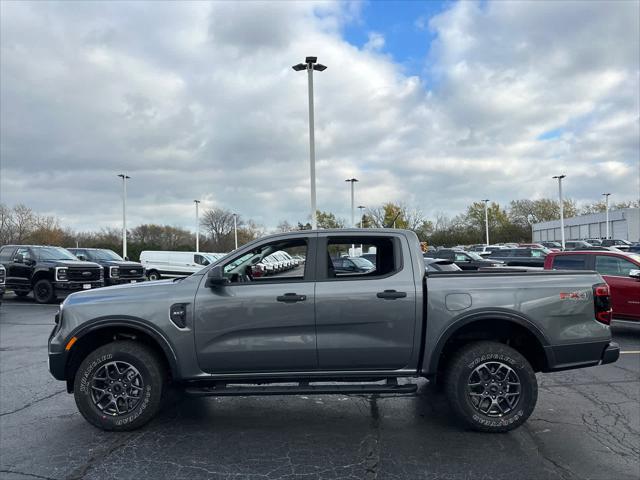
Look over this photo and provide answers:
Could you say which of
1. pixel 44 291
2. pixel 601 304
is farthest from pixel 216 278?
pixel 44 291

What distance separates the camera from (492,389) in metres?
4.44

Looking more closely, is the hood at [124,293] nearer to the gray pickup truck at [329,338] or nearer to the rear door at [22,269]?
the gray pickup truck at [329,338]

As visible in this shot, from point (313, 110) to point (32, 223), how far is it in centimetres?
5522

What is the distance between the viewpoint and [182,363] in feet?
14.8

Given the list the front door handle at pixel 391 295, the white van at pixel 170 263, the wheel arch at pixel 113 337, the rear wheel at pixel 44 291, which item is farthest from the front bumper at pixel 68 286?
the front door handle at pixel 391 295

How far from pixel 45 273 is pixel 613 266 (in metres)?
16.6

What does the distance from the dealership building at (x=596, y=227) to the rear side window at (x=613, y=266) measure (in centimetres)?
7062

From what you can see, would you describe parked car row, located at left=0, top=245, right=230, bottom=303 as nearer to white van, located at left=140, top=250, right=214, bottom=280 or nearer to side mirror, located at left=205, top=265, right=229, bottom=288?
white van, located at left=140, top=250, right=214, bottom=280

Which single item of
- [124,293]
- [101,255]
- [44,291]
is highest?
[101,255]

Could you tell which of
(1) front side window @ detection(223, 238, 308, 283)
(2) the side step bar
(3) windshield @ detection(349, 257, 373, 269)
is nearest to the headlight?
(3) windshield @ detection(349, 257, 373, 269)

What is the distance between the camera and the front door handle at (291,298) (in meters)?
4.48

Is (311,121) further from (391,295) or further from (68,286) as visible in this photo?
(391,295)

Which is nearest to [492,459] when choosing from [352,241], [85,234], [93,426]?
[352,241]

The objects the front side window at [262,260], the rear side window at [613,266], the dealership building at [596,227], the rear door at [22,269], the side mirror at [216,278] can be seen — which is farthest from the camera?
the dealership building at [596,227]
